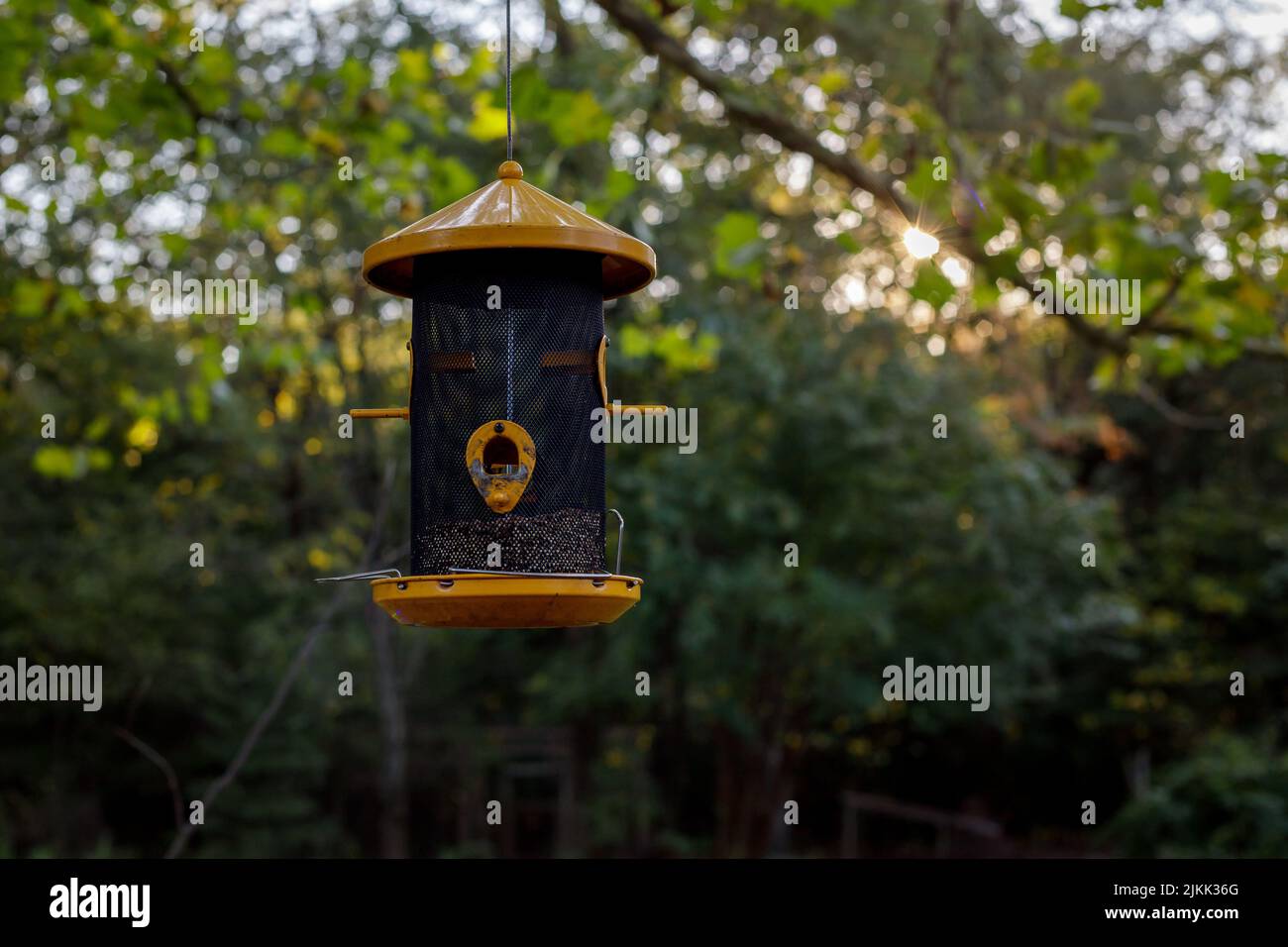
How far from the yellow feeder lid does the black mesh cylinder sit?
0.18m

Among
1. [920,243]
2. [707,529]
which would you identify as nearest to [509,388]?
[920,243]

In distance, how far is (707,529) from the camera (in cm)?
1481

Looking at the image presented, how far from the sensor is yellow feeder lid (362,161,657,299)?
3.60 m

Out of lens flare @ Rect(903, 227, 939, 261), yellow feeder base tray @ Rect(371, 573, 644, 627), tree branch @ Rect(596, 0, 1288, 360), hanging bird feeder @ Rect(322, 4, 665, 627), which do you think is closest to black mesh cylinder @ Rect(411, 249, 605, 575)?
hanging bird feeder @ Rect(322, 4, 665, 627)

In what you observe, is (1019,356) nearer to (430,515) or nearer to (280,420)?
(280,420)

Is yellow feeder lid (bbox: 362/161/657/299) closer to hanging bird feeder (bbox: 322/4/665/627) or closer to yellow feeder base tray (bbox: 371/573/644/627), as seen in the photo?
hanging bird feeder (bbox: 322/4/665/627)

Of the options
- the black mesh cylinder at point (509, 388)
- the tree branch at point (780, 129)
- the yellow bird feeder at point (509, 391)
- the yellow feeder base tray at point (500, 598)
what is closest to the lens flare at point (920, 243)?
the tree branch at point (780, 129)

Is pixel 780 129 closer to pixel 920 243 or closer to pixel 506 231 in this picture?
pixel 920 243

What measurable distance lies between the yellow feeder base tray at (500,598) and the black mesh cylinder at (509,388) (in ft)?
1.07

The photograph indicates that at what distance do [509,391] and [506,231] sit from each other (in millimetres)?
538

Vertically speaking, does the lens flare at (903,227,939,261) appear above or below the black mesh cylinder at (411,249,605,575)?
above

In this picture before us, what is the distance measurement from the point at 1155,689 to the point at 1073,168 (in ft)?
45.4

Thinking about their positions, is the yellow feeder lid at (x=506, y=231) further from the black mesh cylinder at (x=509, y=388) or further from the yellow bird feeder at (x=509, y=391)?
the black mesh cylinder at (x=509, y=388)
